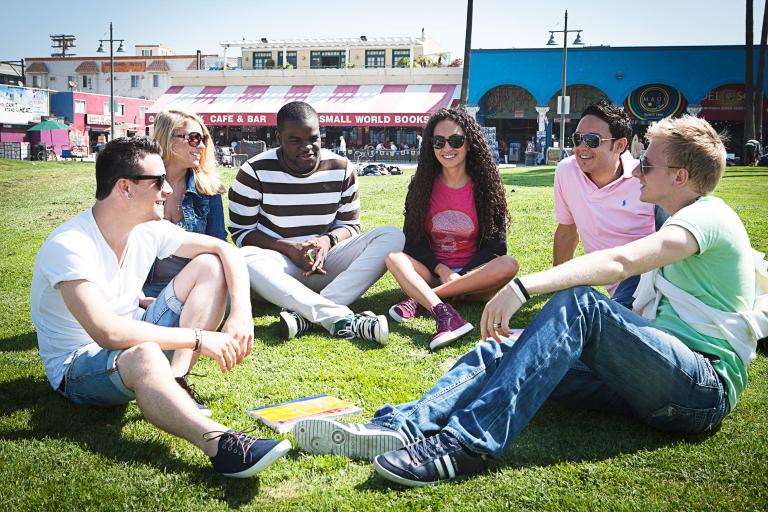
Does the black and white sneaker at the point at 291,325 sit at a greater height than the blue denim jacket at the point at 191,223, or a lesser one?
lesser

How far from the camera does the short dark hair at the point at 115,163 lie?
9.62ft

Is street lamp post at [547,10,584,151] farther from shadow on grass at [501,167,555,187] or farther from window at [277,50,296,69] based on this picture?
window at [277,50,296,69]

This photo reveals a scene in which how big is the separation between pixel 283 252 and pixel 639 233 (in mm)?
2439

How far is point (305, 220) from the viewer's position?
5191mm

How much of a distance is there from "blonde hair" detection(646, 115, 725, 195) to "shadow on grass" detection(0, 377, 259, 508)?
2.05 meters

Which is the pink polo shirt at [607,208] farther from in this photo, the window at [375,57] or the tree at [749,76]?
the window at [375,57]

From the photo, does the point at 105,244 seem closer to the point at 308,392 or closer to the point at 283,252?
the point at 308,392

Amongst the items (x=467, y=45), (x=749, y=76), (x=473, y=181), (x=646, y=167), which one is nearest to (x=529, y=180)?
(x=473, y=181)

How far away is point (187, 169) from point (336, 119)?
34.9 meters

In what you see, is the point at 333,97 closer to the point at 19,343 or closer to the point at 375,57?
the point at 375,57

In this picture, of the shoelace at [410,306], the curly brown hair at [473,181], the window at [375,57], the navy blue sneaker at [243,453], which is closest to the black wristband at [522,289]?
the navy blue sneaker at [243,453]

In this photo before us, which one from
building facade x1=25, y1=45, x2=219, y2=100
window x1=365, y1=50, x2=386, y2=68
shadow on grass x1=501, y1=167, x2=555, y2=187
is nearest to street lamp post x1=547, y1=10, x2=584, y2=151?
shadow on grass x1=501, y1=167, x2=555, y2=187

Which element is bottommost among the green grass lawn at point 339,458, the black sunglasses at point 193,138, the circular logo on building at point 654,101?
the green grass lawn at point 339,458

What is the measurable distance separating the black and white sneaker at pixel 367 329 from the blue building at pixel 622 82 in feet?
92.6
